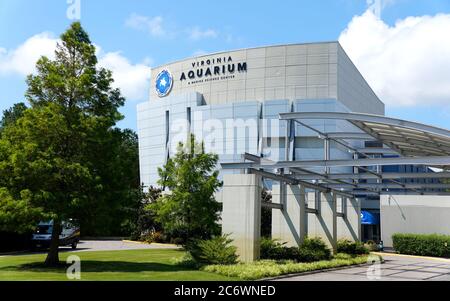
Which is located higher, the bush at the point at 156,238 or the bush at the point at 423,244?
the bush at the point at 423,244

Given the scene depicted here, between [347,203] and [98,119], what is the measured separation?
19.6m

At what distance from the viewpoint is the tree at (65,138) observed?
19708mm

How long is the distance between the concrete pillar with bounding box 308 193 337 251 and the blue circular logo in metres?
45.9

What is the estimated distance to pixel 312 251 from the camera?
24.1 meters

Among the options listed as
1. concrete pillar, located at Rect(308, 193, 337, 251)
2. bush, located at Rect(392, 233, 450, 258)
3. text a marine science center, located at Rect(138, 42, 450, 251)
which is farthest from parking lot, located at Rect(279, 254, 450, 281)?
text a marine science center, located at Rect(138, 42, 450, 251)

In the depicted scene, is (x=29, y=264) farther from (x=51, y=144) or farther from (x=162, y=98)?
(x=162, y=98)

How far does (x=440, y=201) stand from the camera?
39562 mm

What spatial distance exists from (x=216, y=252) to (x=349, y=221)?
627 inches

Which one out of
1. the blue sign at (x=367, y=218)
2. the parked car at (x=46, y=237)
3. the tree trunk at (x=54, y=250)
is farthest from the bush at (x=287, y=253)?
the blue sign at (x=367, y=218)

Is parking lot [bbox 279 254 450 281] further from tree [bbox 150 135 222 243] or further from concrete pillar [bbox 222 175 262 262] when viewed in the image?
tree [bbox 150 135 222 243]

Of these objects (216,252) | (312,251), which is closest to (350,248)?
(312,251)

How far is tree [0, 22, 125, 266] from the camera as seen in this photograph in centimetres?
1971

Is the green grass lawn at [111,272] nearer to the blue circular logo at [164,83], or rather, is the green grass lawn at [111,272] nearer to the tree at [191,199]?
the tree at [191,199]

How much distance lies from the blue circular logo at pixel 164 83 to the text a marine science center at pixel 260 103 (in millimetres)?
329
